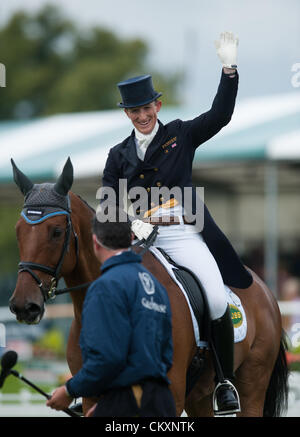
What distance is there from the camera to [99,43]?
3612 cm

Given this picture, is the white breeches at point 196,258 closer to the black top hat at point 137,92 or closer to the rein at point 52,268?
the rein at point 52,268

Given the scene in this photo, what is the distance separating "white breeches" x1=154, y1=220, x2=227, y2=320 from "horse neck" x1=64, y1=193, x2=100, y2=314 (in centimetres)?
46

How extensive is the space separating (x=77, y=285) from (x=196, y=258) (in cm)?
75

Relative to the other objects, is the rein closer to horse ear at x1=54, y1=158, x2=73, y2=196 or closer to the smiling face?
horse ear at x1=54, y1=158, x2=73, y2=196

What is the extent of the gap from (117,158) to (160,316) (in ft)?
5.63

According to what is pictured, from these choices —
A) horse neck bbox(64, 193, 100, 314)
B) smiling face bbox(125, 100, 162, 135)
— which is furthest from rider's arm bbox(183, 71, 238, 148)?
horse neck bbox(64, 193, 100, 314)

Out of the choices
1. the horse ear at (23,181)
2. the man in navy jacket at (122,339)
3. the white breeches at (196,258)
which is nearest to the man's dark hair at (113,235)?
the man in navy jacket at (122,339)

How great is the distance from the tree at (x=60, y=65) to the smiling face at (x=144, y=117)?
27.1 metres

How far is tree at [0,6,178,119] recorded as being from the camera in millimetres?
32406

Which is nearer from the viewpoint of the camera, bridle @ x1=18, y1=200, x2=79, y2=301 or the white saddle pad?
bridle @ x1=18, y1=200, x2=79, y2=301
